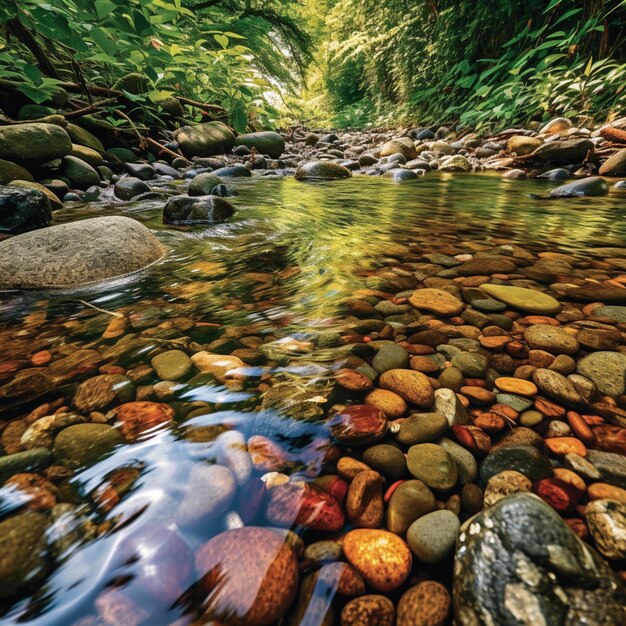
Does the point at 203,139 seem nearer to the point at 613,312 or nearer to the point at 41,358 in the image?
the point at 41,358

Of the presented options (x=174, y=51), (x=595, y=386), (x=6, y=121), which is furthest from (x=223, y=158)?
(x=595, y=386)

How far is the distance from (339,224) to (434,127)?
11.0 m

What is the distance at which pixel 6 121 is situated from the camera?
534 cm

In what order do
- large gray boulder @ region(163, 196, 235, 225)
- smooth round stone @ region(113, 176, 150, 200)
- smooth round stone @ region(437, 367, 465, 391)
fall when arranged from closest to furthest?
smooth round stone @ region(437, 367, 465, 391) < large gray boulder @ region(163, 196, 235, 225) < smooth round stone @ region(113, 176, 150, 200)

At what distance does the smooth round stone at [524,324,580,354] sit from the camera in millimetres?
1392

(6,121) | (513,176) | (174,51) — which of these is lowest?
(513,176)

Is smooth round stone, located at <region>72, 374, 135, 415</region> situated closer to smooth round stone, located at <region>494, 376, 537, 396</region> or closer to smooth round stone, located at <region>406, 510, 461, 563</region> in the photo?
smooth round stone, located at <region>406, 510, 461, 563</region>

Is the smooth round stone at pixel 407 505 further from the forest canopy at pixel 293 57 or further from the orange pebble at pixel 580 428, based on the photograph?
the forest canopy at pixel 293 57

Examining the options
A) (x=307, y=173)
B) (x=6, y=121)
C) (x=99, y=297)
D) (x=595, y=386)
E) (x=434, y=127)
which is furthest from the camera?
(x=434, y=127)

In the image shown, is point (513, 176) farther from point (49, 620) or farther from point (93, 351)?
point (49, 620)

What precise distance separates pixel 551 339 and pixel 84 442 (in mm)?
1734

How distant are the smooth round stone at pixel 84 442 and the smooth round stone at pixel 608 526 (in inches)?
48.6

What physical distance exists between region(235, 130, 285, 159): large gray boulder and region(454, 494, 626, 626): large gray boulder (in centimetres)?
1120

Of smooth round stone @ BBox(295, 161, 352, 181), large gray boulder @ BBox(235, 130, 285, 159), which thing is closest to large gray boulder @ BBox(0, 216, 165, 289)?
smooth round stone @ BBox(295, 161, 352, 181)
